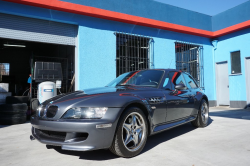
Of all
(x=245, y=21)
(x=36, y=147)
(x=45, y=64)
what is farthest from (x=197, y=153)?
(x=245, y=21)

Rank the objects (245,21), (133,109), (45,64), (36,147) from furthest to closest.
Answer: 1. (245,21)
2. (45,64)
3. (36,147)
4. (133,109)

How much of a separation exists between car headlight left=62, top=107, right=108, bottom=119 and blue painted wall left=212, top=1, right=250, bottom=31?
31.7 feet

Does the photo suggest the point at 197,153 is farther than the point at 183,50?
No

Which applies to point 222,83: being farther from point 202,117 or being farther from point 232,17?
point 202,117

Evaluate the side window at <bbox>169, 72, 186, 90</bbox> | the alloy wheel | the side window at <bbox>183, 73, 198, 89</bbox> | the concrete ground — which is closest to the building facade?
the side window at <bbox>183, 73, 198, 89</bbox>

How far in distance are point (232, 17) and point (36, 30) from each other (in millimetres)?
9143

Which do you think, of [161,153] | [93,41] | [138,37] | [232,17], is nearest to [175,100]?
[161,153]

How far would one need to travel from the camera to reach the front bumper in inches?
92.4

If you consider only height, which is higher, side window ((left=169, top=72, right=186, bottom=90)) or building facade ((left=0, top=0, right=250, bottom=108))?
building facade ((left=0, top=0, right=250, bottom=108))

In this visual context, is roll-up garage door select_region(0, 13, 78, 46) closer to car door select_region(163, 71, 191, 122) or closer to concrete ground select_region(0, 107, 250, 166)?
concrete ground select_region(0, 107, 250, 166)

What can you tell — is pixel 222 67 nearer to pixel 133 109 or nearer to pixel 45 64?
pixel 45 64

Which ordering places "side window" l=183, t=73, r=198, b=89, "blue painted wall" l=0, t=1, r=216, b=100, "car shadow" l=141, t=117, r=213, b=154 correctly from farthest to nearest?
"blue painted wall" l=0, t=1, r=216, b=100 → "side window" l=183, t=73, r=198, b=89 → "car shadow" l=141, t=117, r=213, b=154

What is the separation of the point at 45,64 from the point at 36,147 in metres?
4.55

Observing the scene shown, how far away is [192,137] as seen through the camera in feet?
12.8
